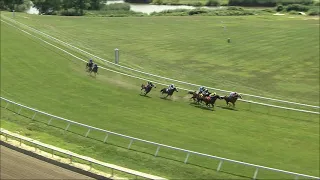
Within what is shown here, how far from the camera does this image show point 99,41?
4553 centimetres

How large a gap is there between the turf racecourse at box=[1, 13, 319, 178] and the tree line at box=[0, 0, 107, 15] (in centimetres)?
5097

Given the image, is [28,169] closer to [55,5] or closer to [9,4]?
[55,5]

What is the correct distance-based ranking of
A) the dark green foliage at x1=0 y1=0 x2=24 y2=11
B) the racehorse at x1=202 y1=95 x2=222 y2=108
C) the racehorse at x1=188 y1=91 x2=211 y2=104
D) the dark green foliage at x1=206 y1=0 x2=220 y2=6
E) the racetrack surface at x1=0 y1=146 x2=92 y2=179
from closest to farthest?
the racetrack surface at x1=0 y1=146 x2=92 y2=179 → the racehorse at x1=202 y1=95 x2=222 y2=108 → the racehorse at x1=188 y1=91 x2=211 y2=104 → the dark green foliage at x1=0 y1=0 x2=24 y2=11 → the dark green foliage at x1=206 y1=0 x2=220 y2=6

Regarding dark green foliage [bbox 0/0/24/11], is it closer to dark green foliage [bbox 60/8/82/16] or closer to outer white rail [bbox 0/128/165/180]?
dark green foliage [bbox 60/8/82/16]

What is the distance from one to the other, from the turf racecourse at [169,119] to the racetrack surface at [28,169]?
226 cm

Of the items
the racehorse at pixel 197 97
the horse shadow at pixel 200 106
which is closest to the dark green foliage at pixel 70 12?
the racehorse at pixel 197 97

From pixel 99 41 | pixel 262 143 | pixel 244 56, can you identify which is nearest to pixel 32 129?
pixel 262 143

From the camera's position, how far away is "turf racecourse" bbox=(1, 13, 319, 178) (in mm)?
15688

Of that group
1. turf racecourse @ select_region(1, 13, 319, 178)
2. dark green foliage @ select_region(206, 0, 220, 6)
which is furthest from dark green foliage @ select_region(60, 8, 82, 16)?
turf racecourse @ select_region(1, 13, 319, 178)

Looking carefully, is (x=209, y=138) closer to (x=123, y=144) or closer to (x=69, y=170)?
(x=123, y=144)

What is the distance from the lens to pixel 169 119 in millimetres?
19938

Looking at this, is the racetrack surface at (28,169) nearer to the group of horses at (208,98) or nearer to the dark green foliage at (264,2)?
the group of horses at (208,98)

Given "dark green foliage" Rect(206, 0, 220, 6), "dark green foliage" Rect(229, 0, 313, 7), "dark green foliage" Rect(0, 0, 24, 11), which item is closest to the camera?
"dark green foliage" Rect(229, 0, 313, 7)

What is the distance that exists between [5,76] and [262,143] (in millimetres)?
17476
